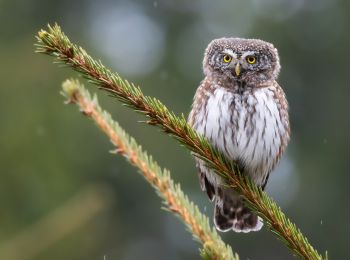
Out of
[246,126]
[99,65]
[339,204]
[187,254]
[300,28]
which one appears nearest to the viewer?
[99,65]

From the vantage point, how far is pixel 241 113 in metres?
5.17

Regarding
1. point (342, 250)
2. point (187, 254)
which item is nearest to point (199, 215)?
point (342, 250)

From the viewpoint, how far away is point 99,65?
3.69m

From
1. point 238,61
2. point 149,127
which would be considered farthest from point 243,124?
point 149,127

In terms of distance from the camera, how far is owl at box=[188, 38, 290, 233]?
5.17 m

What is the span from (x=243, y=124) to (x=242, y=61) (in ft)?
1.75

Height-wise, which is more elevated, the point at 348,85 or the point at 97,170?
the point at 97,170

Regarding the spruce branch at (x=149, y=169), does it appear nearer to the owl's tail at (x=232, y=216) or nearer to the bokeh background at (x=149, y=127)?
the owl's tail at (x=232, y=216)

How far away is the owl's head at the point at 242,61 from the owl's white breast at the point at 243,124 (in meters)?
0.17

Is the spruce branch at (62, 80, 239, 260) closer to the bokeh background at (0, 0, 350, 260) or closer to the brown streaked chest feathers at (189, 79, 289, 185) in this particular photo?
the brown streaked chest feathers at (189, 79, 289, 185)

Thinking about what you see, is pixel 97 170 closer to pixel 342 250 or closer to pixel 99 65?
pixel 342 250

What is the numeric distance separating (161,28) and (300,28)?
505cm

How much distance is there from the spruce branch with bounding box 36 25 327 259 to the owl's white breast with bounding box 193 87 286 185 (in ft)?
3.29

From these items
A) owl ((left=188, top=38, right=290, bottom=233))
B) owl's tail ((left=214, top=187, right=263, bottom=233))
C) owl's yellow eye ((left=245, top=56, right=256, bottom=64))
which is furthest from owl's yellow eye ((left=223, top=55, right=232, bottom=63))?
owl's tail ((left=214, top=187, right=263, bottom=233))
